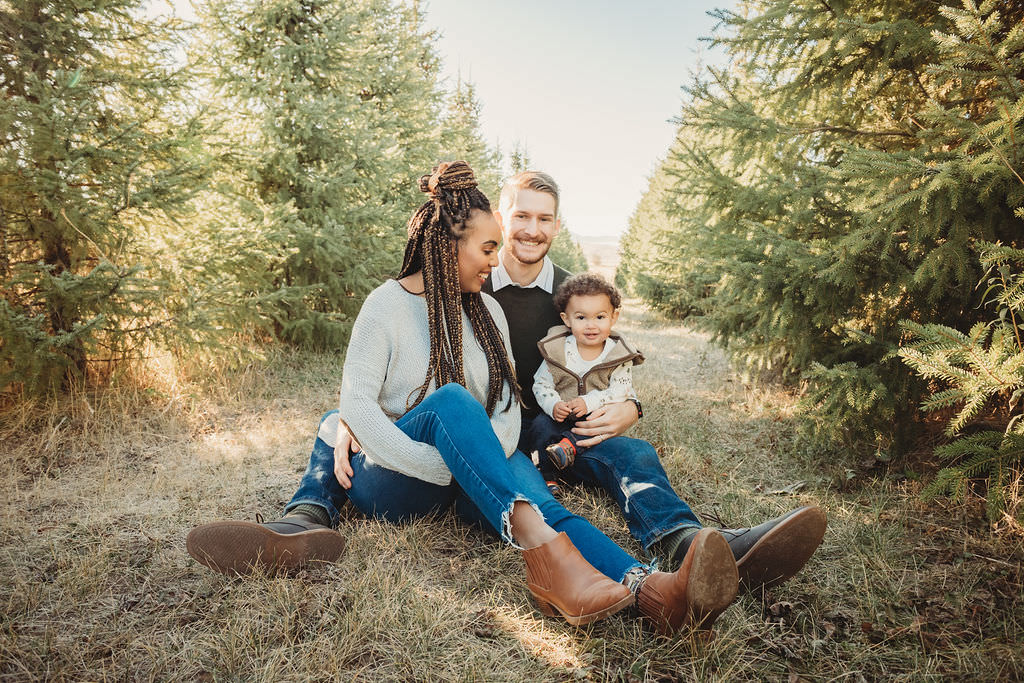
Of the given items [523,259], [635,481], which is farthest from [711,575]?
[523,259]

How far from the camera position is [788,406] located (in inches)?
182

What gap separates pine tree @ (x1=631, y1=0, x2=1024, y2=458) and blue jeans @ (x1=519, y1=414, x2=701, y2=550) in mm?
1343

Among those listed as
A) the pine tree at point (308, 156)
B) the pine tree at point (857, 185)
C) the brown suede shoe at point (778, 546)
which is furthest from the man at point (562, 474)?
the pine tree at point (308, 156)

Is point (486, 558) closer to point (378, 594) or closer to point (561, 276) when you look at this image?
point (378, 594)

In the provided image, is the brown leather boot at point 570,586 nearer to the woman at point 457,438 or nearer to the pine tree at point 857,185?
the woman at point 457,438

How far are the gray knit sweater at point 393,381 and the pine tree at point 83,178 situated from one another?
2.65 m

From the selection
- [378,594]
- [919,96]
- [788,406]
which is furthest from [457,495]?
[919,96]

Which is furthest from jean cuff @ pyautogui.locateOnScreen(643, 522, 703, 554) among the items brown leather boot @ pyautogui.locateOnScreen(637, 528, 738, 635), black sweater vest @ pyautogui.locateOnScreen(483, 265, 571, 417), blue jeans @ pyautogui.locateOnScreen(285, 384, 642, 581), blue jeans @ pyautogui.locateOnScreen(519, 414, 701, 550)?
black sweater vest @ pyautogui.locateOnScreen(483, 265, 571, 417)

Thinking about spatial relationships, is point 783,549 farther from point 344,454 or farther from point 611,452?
point 344,454

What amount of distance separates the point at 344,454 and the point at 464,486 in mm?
697

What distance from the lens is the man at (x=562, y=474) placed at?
1934mm

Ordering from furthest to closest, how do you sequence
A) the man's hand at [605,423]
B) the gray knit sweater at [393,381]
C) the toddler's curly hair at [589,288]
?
the toddler's curly hair at [589,288] < the man's hand at [605,423] < the gray knit sweater at [393,381]

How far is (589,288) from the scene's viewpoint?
2.87m

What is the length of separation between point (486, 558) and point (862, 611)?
1.56 meters
